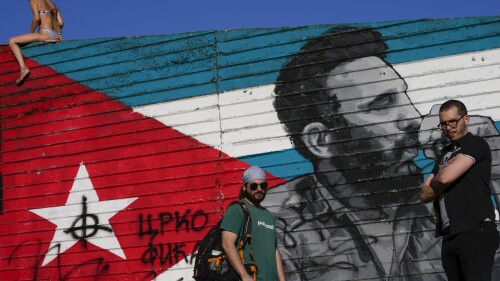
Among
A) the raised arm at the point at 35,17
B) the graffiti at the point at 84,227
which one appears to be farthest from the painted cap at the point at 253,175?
the raised arm at the point at 35,17

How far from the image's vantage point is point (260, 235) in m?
4.84

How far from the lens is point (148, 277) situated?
25.0 ft

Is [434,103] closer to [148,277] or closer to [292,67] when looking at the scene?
[292,67]

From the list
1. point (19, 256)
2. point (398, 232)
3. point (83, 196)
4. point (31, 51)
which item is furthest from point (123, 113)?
point (398, 232)

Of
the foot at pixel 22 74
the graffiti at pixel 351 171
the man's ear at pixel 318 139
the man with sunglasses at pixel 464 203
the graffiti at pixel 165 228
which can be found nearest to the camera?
the man with sunglasses at pixel 464 203

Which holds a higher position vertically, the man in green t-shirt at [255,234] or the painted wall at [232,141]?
the painted wall at [232,141]

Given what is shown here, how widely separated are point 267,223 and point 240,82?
2931 millimetres

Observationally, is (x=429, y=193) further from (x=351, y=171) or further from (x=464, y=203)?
(x=351, y=171)

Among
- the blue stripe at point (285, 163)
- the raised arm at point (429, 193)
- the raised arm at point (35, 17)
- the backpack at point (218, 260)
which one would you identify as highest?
the raised arm at point (35, 17)

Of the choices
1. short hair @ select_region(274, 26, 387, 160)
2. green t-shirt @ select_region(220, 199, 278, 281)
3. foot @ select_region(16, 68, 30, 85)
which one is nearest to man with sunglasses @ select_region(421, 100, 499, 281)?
Answer: green t-shirt @ select_region(220, 199, 278, 281)

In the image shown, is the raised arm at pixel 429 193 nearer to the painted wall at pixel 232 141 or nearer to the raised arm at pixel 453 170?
the raised arm at pixel 453 170

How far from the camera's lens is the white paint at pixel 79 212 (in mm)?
7914

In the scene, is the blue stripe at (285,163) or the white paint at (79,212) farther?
the white paint at (79,212)

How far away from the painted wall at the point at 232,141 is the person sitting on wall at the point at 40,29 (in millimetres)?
143
